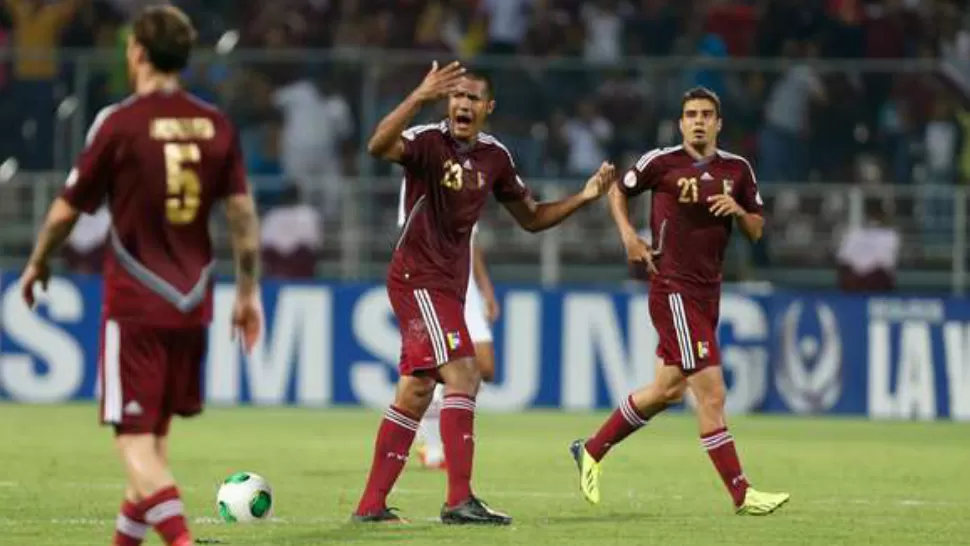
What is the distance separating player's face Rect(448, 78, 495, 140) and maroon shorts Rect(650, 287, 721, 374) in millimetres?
1887

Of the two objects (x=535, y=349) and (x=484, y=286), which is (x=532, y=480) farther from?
(x=535, y=349)

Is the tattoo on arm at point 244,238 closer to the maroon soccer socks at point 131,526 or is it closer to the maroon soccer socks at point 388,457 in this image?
the maroon soccer socks at point 131,526

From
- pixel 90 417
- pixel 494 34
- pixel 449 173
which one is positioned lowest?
pixel 90 417

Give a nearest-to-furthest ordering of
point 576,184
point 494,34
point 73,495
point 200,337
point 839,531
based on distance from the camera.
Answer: point 200,337
point 839,531
point 73,495
point 576,184
point 494,34

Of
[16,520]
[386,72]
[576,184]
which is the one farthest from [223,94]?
[16,520]

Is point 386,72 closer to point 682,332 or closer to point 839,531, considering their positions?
point 682,332

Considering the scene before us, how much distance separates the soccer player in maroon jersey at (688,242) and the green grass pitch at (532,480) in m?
0.68

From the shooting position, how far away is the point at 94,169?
8.84 meters

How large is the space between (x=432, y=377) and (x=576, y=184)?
40.3ft

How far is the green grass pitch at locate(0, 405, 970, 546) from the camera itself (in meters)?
11.5

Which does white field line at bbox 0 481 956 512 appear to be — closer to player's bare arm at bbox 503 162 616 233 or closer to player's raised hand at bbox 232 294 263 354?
player's bare arm at bbox 503 162 616 233

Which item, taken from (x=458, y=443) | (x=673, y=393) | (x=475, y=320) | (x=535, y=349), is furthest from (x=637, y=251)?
(x=535, y=349)

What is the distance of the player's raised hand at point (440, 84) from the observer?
36.1 feet

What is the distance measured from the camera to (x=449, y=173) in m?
12.3
